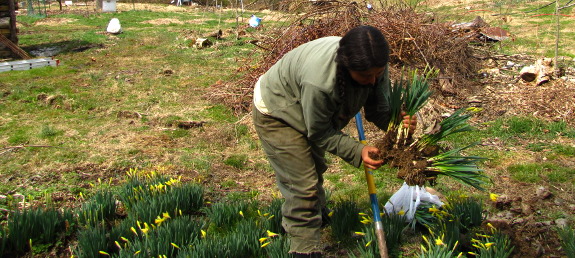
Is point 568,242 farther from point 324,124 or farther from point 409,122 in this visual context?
point 324,124

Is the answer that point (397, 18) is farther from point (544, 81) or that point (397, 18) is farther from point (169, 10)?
point (169, 10)

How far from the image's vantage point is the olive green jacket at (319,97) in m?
2.41

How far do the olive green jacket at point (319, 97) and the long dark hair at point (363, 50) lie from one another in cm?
14

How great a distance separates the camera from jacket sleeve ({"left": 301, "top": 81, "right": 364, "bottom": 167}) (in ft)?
7.92

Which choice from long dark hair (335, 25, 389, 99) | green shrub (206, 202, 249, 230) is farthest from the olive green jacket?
green shrub (206, 202, 249, 230)

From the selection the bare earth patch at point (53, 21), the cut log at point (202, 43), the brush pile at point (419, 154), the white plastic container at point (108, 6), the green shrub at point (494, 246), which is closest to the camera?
the green shrub at point (494, 246)

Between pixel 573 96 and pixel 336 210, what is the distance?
172 inches

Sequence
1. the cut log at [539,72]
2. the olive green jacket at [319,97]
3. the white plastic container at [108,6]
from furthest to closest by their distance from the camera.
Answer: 1. the white plastic container at [108,6]
2. the cut log at [539,72]
3. the olive green jacket at [319,97]

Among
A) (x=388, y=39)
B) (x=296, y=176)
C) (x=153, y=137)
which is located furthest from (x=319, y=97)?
(x=388, y=39)

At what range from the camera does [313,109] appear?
8.04 ft

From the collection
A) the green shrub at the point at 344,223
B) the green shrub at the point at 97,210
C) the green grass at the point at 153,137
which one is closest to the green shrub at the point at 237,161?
the green grass at the point at 153,137

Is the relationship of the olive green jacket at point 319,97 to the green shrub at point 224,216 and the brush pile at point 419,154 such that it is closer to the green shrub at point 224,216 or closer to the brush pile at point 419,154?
the brush pile at point 419,154

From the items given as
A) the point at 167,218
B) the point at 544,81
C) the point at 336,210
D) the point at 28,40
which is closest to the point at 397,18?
the point at 544,81

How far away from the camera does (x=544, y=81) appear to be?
6.71m
